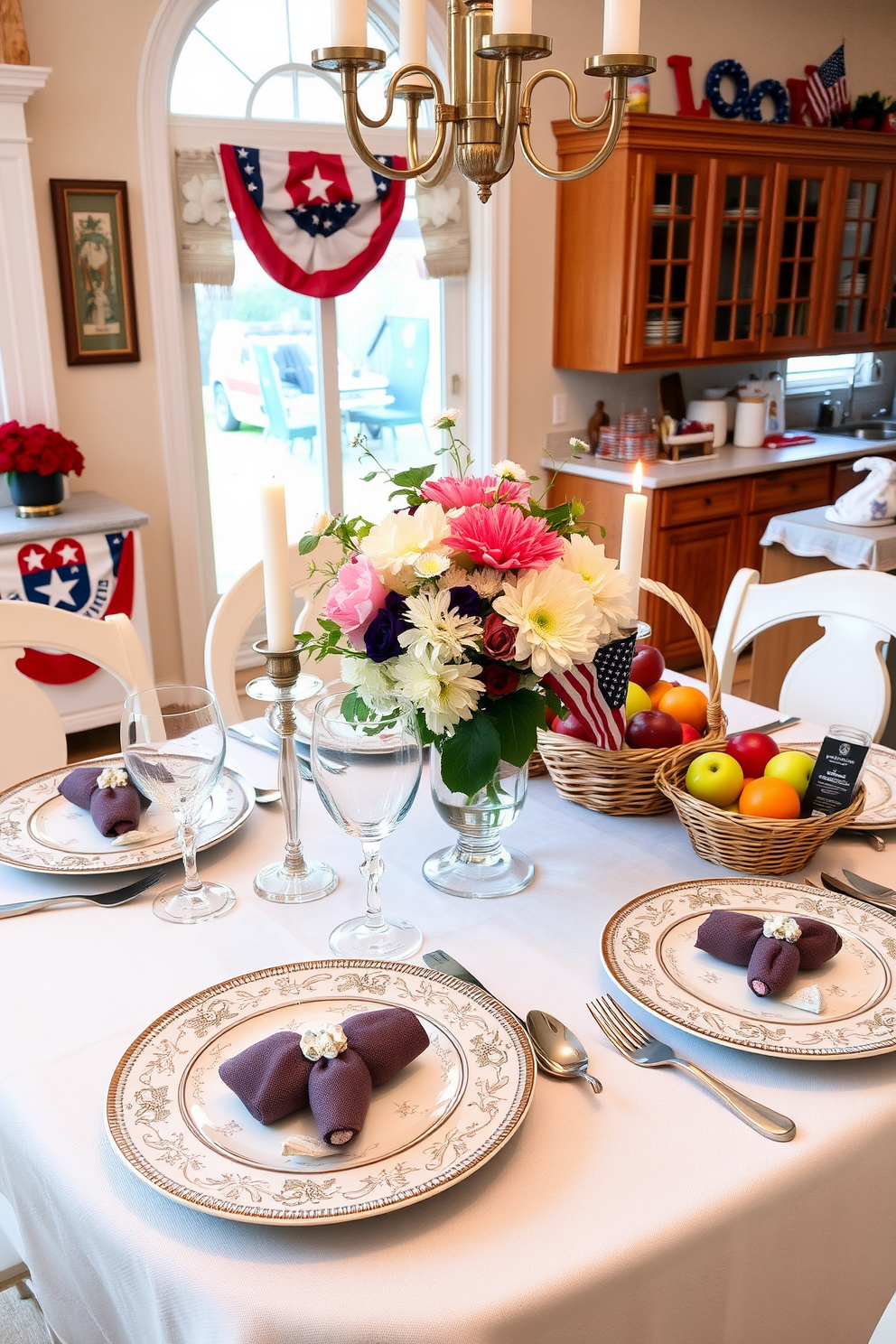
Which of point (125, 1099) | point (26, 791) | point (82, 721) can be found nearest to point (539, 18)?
point (82, 721)

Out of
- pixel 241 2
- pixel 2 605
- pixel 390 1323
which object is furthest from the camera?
pixel 241 2

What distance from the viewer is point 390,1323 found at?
0.67 metres

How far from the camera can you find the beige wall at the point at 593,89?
3898 mm

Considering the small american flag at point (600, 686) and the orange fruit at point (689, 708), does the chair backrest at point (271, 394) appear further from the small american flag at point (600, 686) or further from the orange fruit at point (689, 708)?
the small american flag at point (600, 686)

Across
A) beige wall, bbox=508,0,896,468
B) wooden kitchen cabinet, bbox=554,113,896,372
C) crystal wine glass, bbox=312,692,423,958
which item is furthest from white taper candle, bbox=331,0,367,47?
beige wall, bbox=508,0,896,468

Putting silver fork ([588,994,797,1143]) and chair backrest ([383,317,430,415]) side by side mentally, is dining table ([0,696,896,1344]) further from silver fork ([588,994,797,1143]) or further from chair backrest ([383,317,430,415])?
chair backrest ([383,317,430,415])

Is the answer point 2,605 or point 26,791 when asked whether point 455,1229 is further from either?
point 2,605

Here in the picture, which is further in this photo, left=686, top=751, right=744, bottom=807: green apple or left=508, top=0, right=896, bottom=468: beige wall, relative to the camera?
left=508, top=0, right=896, bottom=468: beige wall

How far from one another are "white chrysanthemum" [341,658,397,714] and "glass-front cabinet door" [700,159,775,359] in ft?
11.1

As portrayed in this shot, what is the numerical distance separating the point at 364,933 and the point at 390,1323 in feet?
1.39

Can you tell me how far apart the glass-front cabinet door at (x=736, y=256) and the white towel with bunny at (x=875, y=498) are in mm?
1236

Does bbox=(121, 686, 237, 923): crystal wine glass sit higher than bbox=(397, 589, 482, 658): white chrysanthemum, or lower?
lower

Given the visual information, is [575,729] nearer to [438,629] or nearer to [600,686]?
[600,686]

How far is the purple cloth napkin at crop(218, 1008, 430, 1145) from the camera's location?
2.55 feet
